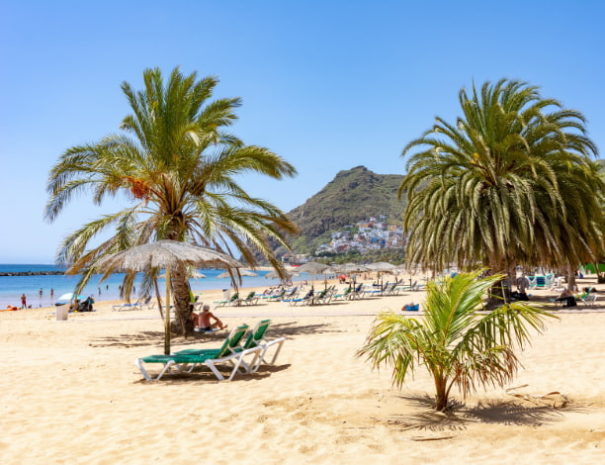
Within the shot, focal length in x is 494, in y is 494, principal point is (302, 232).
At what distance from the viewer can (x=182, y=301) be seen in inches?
507

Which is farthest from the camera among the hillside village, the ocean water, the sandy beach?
the hillside village

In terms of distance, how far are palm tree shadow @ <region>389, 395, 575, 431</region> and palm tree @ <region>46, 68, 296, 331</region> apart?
25.8 ft

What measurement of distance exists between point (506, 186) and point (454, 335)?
12.1 m

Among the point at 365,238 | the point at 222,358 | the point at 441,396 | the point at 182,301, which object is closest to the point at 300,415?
the point at 441,396

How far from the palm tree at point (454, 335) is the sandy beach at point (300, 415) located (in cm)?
48

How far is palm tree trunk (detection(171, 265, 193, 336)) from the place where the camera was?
1273 cm

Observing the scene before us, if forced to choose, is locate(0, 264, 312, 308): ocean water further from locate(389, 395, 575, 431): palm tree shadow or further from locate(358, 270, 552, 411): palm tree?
locate(358, 270, 552, 411): palm tree

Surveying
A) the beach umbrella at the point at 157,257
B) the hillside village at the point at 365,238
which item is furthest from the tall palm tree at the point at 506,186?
the hillside village at the point at 365,238

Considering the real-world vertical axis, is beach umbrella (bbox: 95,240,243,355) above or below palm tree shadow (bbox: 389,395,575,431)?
above

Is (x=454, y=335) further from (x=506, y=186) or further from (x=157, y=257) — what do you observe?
(x=506, y=186)

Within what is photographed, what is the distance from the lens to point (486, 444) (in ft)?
13.1

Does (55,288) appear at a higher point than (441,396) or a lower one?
higher

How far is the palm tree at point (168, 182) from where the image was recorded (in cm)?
1243

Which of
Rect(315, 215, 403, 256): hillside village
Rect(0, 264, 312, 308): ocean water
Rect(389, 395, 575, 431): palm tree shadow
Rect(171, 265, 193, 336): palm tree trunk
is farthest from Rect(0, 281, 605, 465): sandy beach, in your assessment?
Rect(315, 215, 403, 256): hillside village
